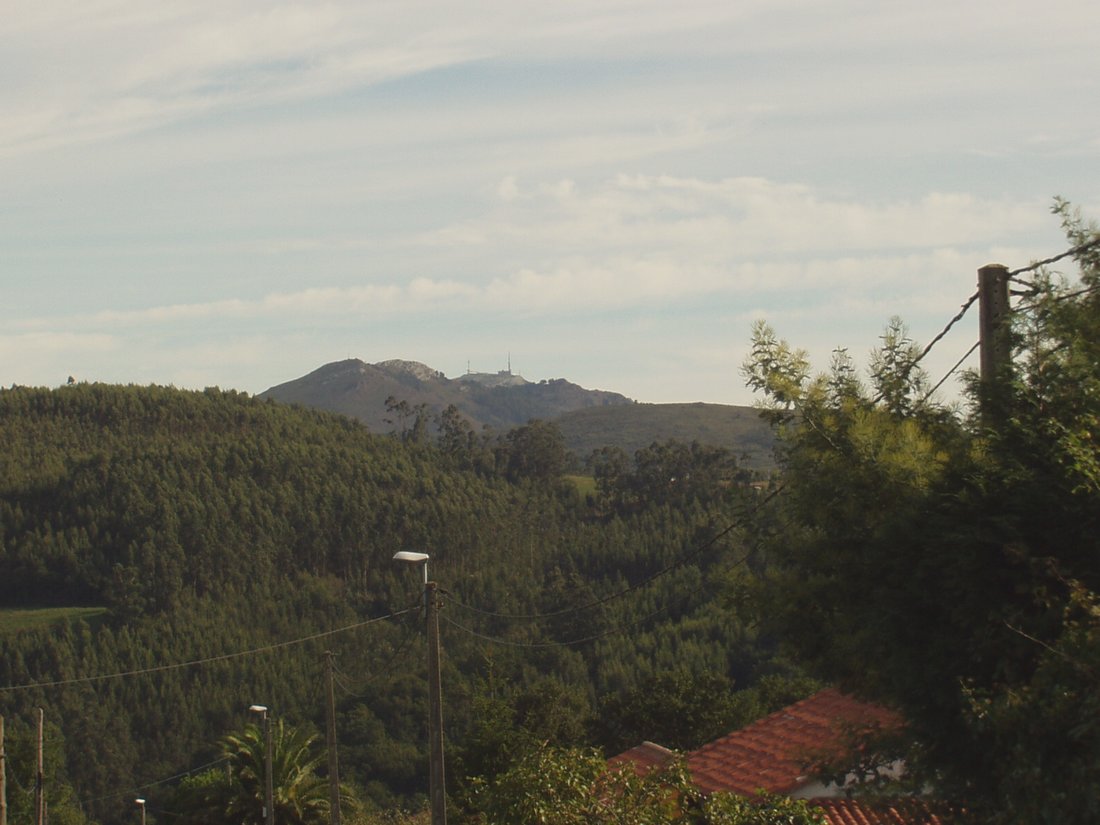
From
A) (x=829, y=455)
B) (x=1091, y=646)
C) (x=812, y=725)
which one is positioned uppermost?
(x=829, y=455)

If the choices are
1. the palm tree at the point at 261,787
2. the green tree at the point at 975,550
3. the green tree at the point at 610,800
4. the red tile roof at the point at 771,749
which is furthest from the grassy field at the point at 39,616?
the green tree at the point at 975,550

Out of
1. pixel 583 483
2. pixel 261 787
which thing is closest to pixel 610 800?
pixel 261 787

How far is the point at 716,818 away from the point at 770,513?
3192 millimetres

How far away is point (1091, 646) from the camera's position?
324 inches

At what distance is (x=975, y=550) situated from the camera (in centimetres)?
916

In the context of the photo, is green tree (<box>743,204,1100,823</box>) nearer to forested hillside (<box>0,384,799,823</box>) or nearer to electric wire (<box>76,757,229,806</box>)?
forested hillside (<box>0,384,799,823</box>)

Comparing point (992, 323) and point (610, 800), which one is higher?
point (992, 323)

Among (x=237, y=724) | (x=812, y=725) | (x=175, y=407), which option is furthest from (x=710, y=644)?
(x=175, y=407)

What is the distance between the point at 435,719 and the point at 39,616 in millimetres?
118555

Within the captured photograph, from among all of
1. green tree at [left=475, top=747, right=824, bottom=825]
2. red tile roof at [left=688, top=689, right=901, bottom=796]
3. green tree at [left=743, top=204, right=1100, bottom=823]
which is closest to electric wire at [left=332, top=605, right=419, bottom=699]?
red tile roof at [left=688, top=689, right=901, bottom=796]

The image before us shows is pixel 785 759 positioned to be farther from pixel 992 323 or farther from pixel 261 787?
pixel 261 787

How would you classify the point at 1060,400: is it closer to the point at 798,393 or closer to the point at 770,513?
the point at 798,393

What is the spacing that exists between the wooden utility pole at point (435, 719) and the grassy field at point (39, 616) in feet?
363

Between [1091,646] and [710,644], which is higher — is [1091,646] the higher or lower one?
the higher one
